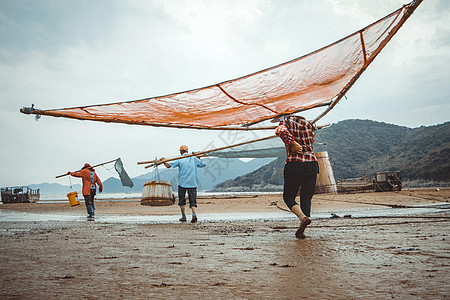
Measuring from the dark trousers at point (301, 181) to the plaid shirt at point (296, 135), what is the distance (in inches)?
3.6

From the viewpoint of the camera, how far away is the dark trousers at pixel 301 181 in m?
4.11

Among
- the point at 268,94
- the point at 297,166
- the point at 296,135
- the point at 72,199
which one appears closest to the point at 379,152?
the point at 72,199

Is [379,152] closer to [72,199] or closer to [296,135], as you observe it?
[72,199]

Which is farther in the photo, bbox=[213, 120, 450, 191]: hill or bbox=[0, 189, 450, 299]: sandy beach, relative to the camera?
bbox=[213, 120, 450, 191]: hill

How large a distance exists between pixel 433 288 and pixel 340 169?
6439 cm

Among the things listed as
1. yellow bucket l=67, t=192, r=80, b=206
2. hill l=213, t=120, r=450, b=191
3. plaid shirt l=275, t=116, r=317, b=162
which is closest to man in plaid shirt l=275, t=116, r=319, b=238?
plaid shirt l=275, t=116, r=317, b=162

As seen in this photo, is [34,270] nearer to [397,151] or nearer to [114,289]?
[114,289]

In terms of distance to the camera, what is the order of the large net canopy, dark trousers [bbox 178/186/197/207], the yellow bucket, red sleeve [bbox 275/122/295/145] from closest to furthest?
1. red sleeve [bbox 275/122/295/145]
2. the large net canopy
3. dark trousers [bbox 178/186/197/207]
4. the yellow bucket

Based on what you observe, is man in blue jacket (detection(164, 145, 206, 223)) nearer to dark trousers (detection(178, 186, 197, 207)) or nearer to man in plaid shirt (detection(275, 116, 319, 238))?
dark trousers (detection(178, 186, 197, 207))

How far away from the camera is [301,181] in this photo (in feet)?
13.7

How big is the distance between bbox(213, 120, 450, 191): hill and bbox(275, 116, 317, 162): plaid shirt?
40.3m

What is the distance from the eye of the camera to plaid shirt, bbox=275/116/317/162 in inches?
159

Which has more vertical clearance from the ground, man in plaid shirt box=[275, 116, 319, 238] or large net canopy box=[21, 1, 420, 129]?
large net canopy box=[21, 1, 420, 129]

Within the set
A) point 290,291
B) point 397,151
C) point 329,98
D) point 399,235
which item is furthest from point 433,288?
point 397,151
